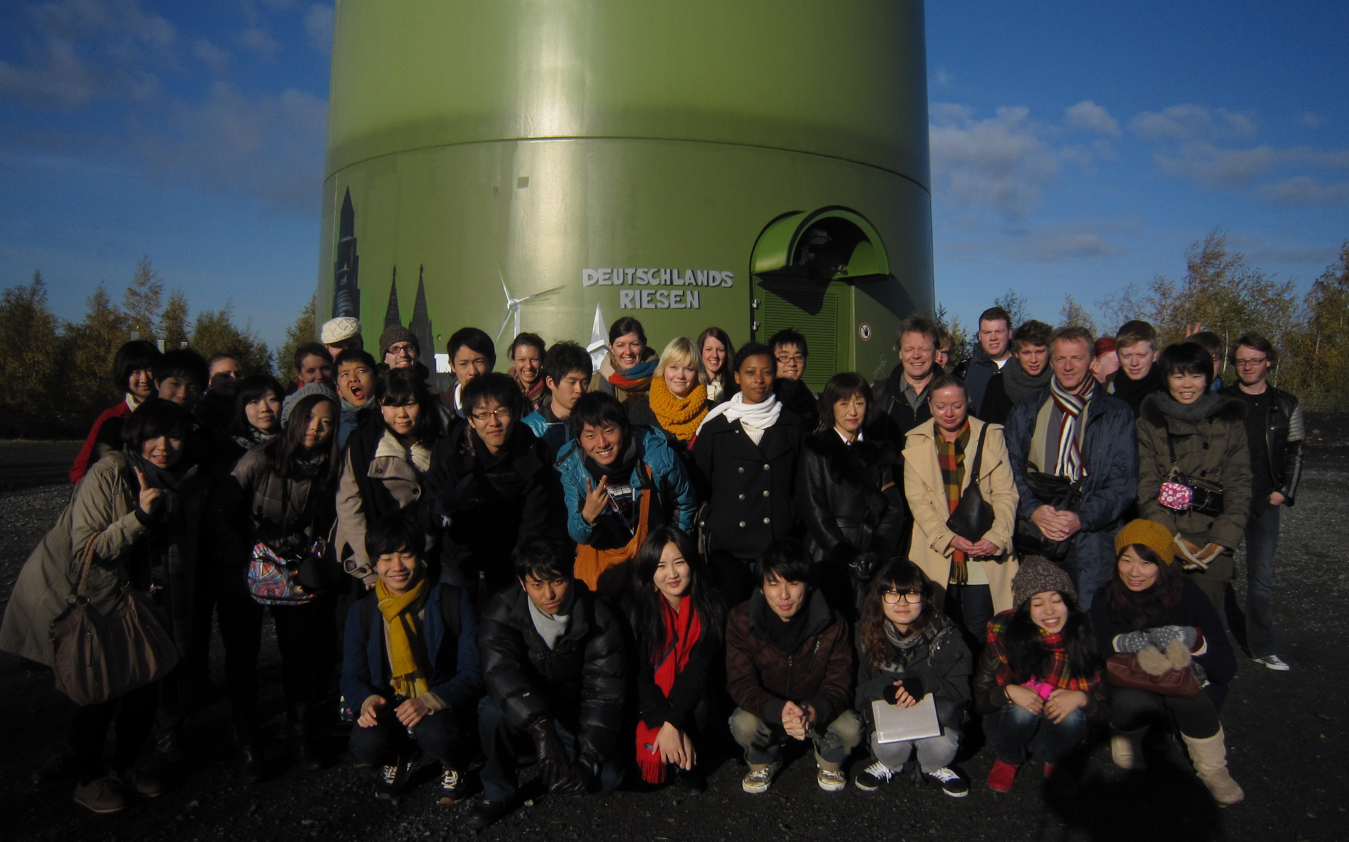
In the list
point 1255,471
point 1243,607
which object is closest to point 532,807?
point 1255,471

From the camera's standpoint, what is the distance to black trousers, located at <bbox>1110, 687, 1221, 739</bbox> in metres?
3.87

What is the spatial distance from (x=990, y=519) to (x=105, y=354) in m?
39.0

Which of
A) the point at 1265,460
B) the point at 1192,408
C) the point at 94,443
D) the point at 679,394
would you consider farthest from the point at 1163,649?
the point at 94,443

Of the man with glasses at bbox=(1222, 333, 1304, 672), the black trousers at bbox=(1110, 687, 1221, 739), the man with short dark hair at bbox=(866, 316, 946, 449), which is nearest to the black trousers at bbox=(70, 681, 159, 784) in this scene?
the man with short dark hair at bbox=(866, 316, 946, 449)

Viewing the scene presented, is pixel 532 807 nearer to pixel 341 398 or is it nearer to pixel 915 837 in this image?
pixel 915 837

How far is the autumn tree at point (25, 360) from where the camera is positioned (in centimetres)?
3203

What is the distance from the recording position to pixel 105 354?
3447 centimetres

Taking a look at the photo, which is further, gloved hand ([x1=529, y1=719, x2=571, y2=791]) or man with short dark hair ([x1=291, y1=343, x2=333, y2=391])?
man with short dark hair ([x1=291, y1=343, x2=333, y2=391])

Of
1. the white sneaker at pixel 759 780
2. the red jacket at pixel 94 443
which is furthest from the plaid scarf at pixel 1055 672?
the red jacket at pixel 94 443

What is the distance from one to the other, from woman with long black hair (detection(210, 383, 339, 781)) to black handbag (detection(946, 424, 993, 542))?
325cm

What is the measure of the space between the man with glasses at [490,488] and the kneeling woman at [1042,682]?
7.45 feet

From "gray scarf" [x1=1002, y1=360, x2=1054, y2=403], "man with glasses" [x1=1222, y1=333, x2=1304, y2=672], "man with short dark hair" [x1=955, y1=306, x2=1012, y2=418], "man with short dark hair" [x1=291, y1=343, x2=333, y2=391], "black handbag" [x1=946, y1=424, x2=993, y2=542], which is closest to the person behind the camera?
"black handbag" [x1=946, y1=424, x2=993, y2=542]

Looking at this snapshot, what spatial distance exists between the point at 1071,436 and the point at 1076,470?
189 mm

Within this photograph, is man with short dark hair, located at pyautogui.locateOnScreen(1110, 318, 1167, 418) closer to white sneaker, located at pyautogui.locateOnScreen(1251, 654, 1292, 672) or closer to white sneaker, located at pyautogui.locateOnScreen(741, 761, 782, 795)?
white sneaker, located at pyautogui.locateOnScreen(1251, 654, 1292, 672)
